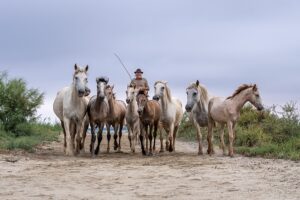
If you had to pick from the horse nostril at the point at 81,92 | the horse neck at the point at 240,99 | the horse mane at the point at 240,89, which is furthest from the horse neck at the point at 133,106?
the horse neck at the point at 240,99

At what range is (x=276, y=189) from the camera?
8.41m

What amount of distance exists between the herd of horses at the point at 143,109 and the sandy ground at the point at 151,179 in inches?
100

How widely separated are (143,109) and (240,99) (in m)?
2.76

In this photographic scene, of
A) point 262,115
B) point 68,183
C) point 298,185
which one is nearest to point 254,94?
point 298,185

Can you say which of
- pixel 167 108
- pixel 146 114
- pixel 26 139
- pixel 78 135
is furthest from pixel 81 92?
pixel 26 139

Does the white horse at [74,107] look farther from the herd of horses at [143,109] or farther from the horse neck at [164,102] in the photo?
the horse neck at [164,102]

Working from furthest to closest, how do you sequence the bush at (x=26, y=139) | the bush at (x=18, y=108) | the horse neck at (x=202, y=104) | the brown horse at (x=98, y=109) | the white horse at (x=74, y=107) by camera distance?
the bush at (x=18, y=108)
the bush at (x=26, y=139)
the horse neck at (x=202, y=104)
the brown horse at (x=98, y=109)
the white horse at (x=74, y=107)

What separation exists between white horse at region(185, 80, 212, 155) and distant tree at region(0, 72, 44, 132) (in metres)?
9.94

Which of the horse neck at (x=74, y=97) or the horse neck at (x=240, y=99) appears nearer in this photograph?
the horse neck at (x=240, y=99)

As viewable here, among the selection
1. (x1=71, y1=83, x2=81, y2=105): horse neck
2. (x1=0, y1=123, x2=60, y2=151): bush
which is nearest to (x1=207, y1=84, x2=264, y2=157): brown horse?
(x1=71, y1=83, x2=81, y2=105): horse neck

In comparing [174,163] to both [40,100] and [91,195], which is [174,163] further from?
[40,100]

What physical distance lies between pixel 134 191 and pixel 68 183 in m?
1.38

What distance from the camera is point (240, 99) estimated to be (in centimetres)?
1478

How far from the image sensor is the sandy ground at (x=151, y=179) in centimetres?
809
